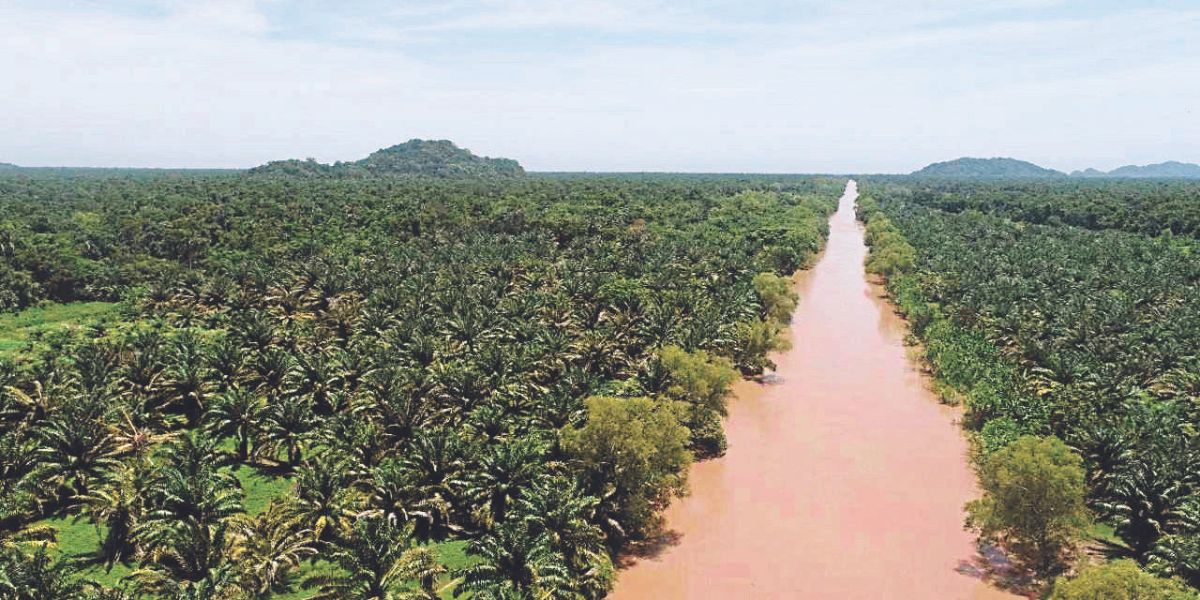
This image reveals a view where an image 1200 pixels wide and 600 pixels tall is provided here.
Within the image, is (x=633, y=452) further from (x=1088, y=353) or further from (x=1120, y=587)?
(x=1088, y=353)

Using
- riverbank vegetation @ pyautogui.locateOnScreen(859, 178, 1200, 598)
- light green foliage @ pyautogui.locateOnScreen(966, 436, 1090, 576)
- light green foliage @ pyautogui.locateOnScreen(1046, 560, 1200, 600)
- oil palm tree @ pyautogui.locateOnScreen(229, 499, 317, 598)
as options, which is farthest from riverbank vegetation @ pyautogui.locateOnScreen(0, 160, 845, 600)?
riverbank vegetation @ pyautogui.locateOnScreen(859, 178, 1200, 598)

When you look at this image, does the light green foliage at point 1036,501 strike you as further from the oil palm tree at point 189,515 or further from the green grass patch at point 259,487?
the green grass patch at point 259,487

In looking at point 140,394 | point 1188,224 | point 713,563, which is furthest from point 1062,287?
point 140,394

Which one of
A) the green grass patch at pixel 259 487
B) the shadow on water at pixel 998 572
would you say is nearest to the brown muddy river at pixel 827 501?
the shadow on water at pixel 998 572

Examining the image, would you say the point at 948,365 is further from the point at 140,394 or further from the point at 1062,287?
the point at 140,394

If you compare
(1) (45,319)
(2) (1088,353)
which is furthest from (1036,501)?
(1) (45,319)

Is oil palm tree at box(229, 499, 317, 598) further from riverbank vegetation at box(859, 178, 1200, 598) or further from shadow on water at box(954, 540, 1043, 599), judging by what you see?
riverbank vegetation at box(859, 178, 1200, 598)
